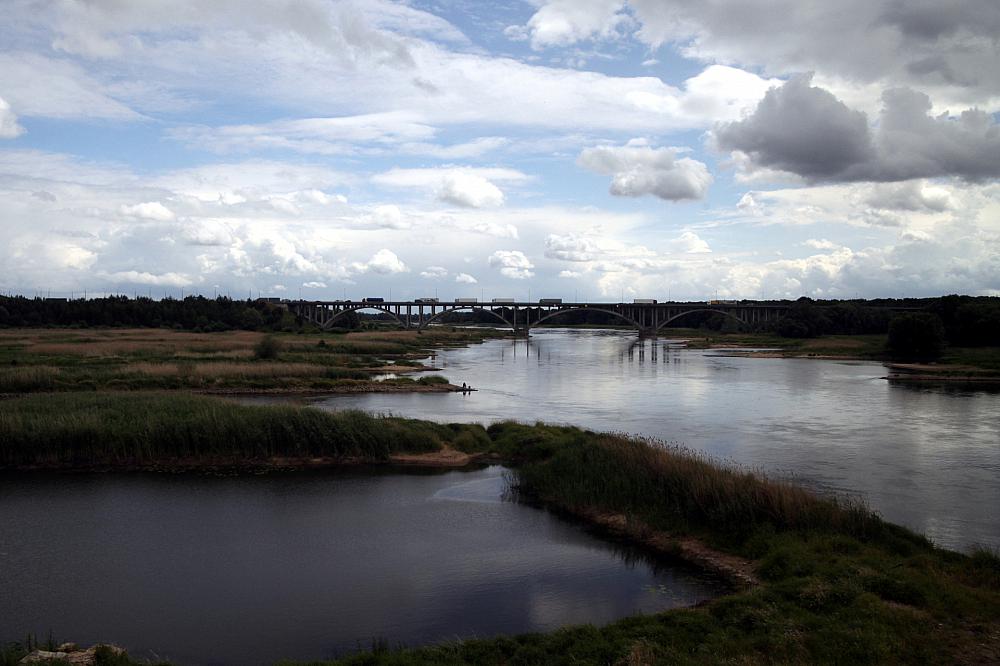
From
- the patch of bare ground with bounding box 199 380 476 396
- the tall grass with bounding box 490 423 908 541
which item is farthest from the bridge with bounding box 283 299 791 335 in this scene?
the tall grass with bounding box 490 423 908 541

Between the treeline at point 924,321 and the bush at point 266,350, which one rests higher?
the treeline at point 924,321

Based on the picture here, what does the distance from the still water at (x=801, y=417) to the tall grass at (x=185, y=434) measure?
9197mm

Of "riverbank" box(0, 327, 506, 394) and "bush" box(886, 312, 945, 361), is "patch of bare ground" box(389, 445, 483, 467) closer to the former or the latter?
"riverbank" box(0, 327, 506, 394)

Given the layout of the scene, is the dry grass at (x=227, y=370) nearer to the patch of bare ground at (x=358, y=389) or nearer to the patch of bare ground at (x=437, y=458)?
the patch of bare ground at (x=358, y=389)

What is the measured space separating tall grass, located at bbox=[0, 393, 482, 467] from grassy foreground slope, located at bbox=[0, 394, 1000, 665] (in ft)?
0.18

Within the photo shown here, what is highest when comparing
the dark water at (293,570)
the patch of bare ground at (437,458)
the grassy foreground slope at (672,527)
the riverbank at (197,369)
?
the riverbank at (197,369)

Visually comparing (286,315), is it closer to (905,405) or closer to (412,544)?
(905,405)

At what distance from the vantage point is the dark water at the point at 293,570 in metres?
12.7

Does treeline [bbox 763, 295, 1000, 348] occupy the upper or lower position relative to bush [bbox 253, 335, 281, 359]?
upper

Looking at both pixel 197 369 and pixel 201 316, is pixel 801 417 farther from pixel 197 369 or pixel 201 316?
pixel 201 316

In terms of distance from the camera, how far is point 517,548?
55.6ft

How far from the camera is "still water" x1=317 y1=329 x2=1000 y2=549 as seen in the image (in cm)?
2189

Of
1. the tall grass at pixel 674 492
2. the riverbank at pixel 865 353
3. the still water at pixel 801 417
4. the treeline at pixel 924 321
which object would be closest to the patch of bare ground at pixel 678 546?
the tall grass at pixel 674 492

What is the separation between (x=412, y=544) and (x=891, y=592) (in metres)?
10.0
